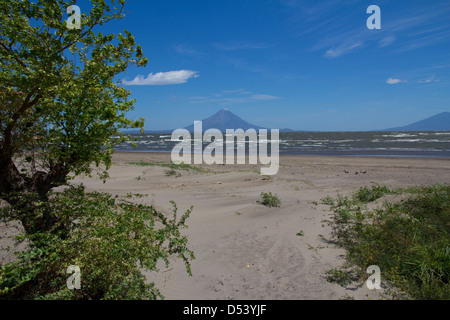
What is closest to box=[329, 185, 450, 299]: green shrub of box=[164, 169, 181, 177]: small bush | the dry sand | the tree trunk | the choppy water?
the dry sand

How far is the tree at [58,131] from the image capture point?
3.03 meters

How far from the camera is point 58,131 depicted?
3627mm

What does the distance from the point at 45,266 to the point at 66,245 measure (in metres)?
0.36

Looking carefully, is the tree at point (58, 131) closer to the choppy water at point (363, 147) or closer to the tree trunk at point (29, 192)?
the tree trunk at point (29, 192)

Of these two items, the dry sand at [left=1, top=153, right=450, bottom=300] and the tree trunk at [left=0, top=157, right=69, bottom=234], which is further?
the dry sand at [left=1, top=153, right=450, bottom=300]

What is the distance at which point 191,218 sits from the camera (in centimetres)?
803

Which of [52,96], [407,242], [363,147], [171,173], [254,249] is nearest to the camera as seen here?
[52,96]

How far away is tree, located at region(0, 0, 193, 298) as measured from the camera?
303 centimetres

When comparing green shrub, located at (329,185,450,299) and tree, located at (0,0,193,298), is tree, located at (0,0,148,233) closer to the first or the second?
tree, located at (0,0,193,298)

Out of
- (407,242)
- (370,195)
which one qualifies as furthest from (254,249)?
(370,195)

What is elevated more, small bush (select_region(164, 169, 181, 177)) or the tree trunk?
the tree trunk

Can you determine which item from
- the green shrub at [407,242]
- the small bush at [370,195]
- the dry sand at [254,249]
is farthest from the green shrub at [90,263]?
the small bush at [370,195]

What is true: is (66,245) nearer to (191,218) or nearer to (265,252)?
(265,252)

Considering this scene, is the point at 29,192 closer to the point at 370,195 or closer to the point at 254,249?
the point at 254,249
